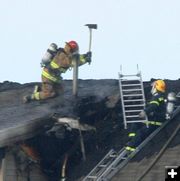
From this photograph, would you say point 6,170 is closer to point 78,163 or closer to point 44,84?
point 78,163

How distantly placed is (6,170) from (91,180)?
2396mm

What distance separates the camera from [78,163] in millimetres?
17531

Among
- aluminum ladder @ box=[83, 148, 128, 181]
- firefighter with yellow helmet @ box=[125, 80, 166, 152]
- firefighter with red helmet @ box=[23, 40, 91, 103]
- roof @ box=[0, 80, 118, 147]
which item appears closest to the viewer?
aluminum ladder @ box=[83, 148, 128, 181]

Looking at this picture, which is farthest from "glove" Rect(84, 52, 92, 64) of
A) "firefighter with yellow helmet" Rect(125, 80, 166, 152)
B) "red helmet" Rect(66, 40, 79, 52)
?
"firefighter with yellow helmet" Rect(125, 80, 166, 152)

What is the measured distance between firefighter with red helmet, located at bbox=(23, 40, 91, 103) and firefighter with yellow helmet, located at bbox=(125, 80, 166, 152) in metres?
3.13

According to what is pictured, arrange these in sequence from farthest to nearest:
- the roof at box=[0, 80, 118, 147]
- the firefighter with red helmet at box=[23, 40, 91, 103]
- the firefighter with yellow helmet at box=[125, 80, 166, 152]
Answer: the firefighter with red helmet at box=[23, 40, 91, 103]
the firefighter with yellow helmet at box=[125, 80, 166, 152]
the roof at box=[0, 80, 118, 147]

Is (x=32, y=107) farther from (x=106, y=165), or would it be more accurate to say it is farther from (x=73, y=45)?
(x=106, y=165)

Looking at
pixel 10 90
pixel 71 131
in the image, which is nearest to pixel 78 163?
pixel 71 131

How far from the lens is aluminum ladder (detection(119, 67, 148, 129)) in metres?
18.1

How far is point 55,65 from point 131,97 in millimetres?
2541

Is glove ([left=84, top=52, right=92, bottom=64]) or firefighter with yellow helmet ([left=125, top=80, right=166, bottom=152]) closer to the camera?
firefighter with yellow helmet ([left=125, top=80, right=166, bottom=152])

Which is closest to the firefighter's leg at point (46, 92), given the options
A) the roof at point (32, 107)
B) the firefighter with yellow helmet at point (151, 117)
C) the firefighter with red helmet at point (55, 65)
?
the firefighter with red helmet at point (55, 65)

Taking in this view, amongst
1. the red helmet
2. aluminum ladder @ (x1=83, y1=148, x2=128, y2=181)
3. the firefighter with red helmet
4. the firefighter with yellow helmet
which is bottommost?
aluminum ladder @ (x1=83, y1=148, x2=128, y2=181)

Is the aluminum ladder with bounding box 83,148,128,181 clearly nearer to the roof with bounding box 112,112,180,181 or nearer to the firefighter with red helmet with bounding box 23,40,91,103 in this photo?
the roof with bounding box 112,112,180,181
